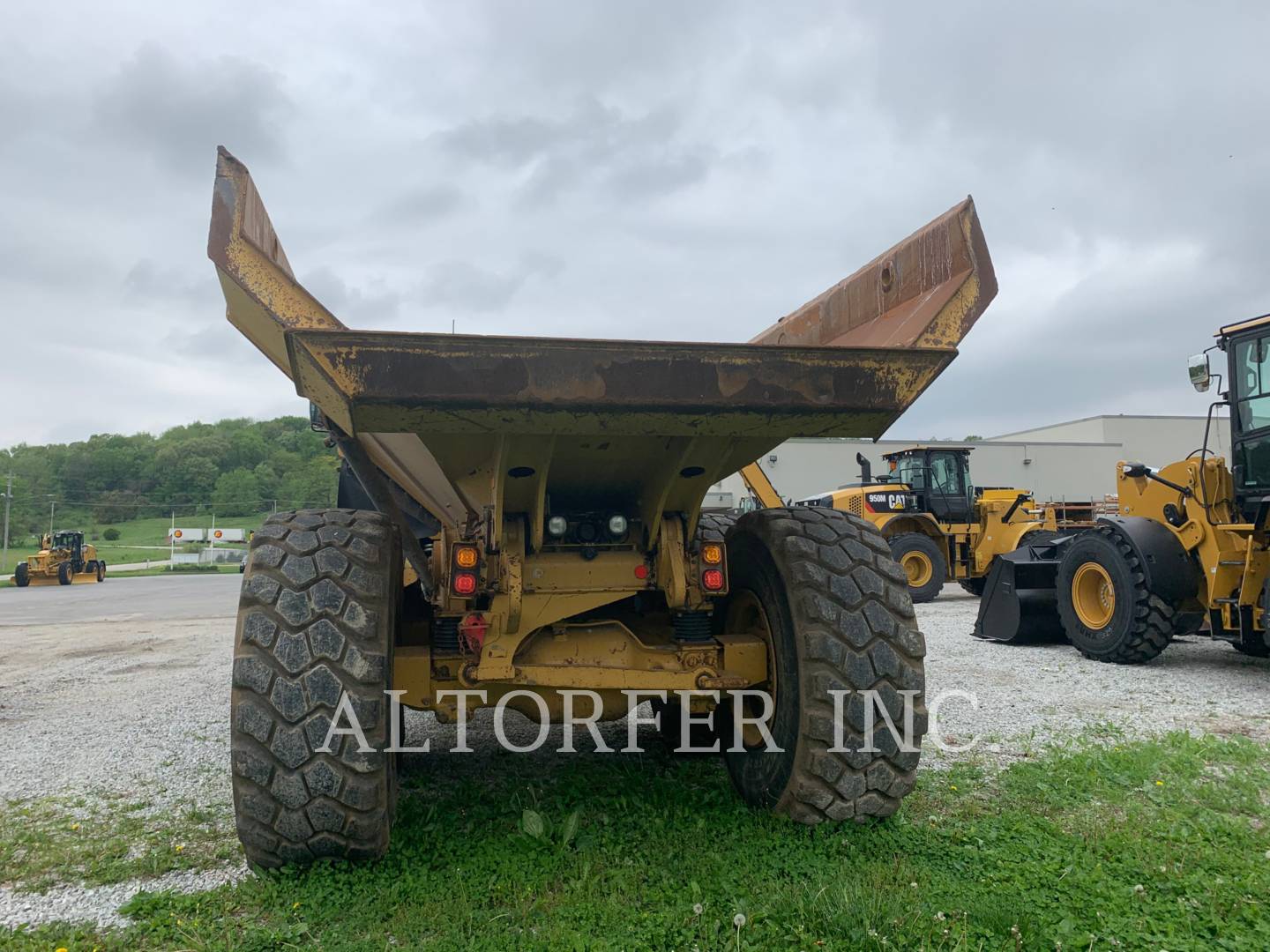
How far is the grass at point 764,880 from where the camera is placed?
2.37 meters

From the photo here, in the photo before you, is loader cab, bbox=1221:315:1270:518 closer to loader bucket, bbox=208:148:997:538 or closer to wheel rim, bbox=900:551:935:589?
loader bucket, bbox=208:148:997:538

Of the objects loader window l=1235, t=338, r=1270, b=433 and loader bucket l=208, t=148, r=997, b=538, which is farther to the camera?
loader window l=1235, t=338, r=1270, b=433

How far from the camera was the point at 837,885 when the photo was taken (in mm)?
2588

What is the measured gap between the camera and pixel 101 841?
3266 millimetres

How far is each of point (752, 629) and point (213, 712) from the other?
13.9 ft

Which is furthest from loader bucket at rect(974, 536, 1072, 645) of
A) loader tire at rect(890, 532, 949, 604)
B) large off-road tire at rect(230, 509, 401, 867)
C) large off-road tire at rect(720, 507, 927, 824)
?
large off-road tire at rect(230, 509, 401, 867)

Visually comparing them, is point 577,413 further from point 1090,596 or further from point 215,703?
point 1090,596

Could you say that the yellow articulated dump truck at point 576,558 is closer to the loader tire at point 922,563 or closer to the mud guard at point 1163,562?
the mud guard at point 1163,562

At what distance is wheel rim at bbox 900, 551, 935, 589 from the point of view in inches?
541

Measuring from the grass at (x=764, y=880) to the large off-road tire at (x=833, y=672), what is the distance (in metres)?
0.14

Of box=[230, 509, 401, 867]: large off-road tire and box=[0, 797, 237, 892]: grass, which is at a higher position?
box=[230, 509, 401, 867]: large off-road tire

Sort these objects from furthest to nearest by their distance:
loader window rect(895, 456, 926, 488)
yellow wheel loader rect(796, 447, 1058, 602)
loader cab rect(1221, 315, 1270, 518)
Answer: loader window rect(895, 456, 926, 488), yellow wheel loader rect(796, 447, 1058, 602), loader cab rect(1221, 315, 1270, 518)

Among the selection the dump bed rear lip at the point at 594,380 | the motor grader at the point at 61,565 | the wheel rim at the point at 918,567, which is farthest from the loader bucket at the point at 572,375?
the motor grader at the point at 61,565

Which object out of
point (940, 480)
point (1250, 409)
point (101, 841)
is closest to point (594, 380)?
point (101, 841)
